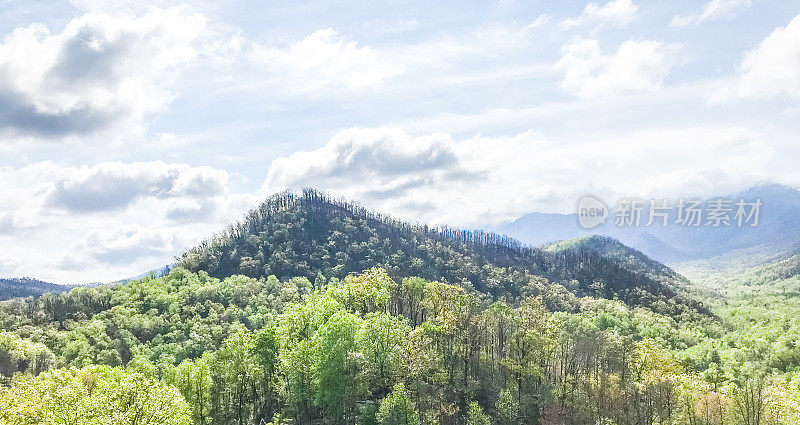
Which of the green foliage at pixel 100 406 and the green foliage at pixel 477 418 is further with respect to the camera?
the green foliage at pixel 477 418

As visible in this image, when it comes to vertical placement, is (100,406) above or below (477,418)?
above

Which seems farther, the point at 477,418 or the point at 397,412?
the point at 477,418

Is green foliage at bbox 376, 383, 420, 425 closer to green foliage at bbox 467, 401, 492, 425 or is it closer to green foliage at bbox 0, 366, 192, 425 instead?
green foliage at bbox 467, 401, 492, 425

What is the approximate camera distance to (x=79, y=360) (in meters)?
135

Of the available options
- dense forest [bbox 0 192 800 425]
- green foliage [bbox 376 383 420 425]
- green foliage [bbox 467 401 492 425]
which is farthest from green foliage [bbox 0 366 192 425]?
green foliage [bbox 467 401 492 425]

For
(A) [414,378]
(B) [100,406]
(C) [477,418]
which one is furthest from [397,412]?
(B) [100,406]

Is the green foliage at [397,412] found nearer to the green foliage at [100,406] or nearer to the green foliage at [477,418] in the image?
the green foliage at [477,418]

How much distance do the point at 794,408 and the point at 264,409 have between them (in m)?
83.9

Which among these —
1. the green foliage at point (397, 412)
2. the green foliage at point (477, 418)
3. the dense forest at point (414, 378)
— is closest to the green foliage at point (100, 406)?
the dense forest at point (414, 378)

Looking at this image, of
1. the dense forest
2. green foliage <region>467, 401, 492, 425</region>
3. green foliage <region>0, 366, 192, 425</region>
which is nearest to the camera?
green foliage <region>0, 366, 192, 425</region>

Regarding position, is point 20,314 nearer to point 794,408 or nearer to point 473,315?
point 473,315

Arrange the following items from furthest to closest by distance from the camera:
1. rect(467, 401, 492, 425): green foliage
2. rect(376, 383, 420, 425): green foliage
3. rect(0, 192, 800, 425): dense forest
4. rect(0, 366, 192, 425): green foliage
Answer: rect(467, 401, 492, 425): green foliage
rect(376, 383, 420, 425): green foliage
rect(0, 192, 800, 425): dense forest
rect(0, 366, 192, 425): green foliage

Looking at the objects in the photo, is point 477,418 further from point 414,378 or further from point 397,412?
point 397,412

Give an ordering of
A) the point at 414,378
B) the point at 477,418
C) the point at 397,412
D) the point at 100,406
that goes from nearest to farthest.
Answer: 1. the point at 100,406
2. the point at 397,412
3. the point at 477,418
4. the point at 414,378
